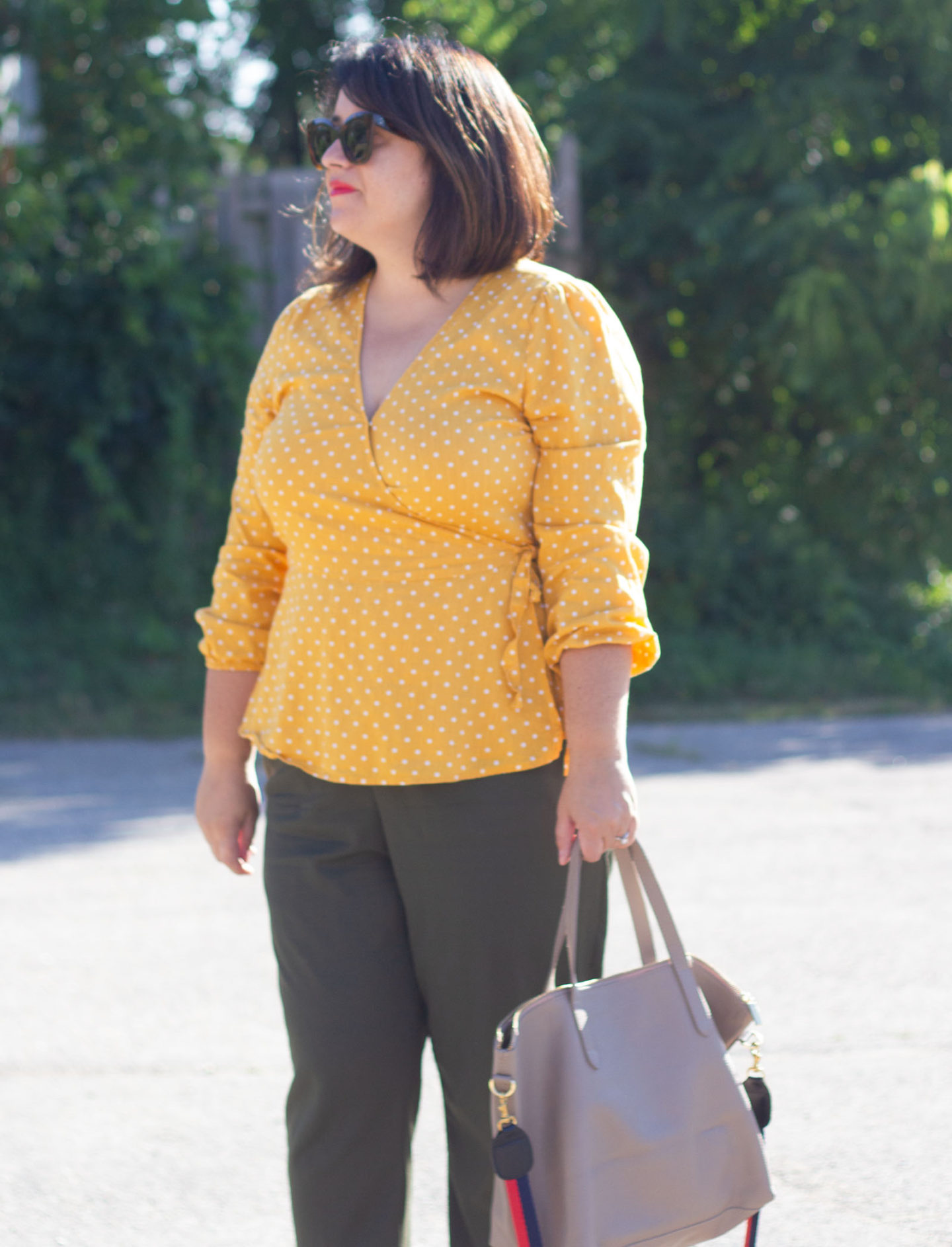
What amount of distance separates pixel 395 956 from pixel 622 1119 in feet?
1.39

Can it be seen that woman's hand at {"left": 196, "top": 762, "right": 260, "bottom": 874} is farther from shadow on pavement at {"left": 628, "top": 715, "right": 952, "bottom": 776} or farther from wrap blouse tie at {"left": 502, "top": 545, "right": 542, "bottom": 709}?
shadow on pavement at {"left": 628, "top": 715, "right": 952, "bottom": 776}

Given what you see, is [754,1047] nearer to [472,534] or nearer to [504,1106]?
[504,1106]

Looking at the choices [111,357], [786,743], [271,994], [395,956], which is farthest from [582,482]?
[111,357]

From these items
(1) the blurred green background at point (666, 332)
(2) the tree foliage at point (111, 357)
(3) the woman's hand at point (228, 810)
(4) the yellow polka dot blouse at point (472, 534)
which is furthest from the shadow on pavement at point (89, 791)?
(4) the yellow polka dot blouse at point (472, 534)

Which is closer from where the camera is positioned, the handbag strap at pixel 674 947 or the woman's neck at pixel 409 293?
the handbag strap at pixel 674 947

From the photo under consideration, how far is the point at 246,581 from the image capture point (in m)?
2.21

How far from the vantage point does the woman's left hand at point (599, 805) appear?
1830mm

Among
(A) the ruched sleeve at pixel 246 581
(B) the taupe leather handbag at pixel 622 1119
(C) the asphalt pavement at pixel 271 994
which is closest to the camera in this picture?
(B) the taupe leather handbag at pixel 622 1119

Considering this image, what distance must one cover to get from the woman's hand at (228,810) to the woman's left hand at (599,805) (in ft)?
1.89

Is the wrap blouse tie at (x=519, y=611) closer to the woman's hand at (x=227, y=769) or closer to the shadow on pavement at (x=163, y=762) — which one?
the woman's hand at (x=227, y=769)

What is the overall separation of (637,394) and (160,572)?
6.51 m

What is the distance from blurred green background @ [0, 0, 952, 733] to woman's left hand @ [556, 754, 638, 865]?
551 centimetres

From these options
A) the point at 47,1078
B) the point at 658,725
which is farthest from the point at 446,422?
the point at 658,725

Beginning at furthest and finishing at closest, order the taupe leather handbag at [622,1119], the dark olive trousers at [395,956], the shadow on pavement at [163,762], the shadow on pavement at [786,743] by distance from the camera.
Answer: the shadow on pavement at [786,743], the shadow on pavement at [163,762], the dark olive trousers at [395,956], the taupe leather handbag at [622,1119]
